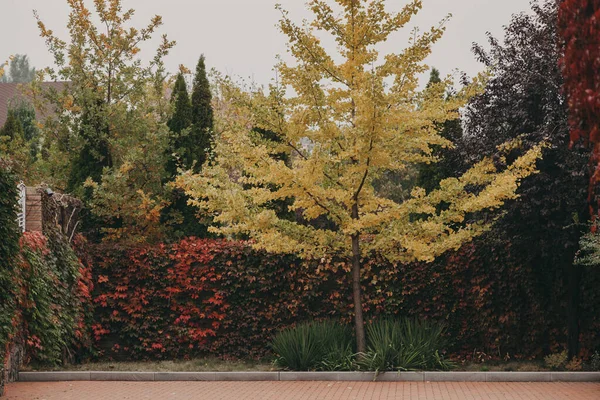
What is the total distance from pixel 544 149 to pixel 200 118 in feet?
32.5

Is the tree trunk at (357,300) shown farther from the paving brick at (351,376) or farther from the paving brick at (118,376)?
the paving brick at (118,376)

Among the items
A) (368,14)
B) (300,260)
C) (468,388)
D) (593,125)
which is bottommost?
(468,388)

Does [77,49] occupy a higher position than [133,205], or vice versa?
[77,49]

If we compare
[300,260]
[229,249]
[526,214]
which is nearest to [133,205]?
[229,249]

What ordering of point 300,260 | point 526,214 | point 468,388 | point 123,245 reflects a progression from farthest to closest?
point 123,245, point 300,260, point 526,214, point 468,388

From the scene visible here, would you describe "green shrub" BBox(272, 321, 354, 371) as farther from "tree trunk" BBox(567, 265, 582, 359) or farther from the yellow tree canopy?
"tree trunk" BBox(567, 265, 582, 359)

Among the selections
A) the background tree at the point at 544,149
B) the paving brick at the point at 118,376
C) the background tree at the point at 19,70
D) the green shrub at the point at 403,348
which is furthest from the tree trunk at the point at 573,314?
the background tree at the point at 19,70

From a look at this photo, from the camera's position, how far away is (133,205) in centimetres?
1811

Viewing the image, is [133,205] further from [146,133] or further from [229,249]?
[229,249]

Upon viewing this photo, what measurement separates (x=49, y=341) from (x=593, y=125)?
33.4 ft

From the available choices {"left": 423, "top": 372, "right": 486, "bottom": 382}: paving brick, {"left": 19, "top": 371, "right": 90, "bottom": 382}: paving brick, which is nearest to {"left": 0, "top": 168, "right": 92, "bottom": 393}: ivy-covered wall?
{"left": 19, "top": 371, "right": 90, "bottom": 382}: paving brick

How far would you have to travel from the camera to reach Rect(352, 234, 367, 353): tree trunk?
13539 millimetres

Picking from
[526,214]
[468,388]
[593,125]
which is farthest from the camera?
[526,214]

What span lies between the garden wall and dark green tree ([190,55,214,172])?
4632 mm
